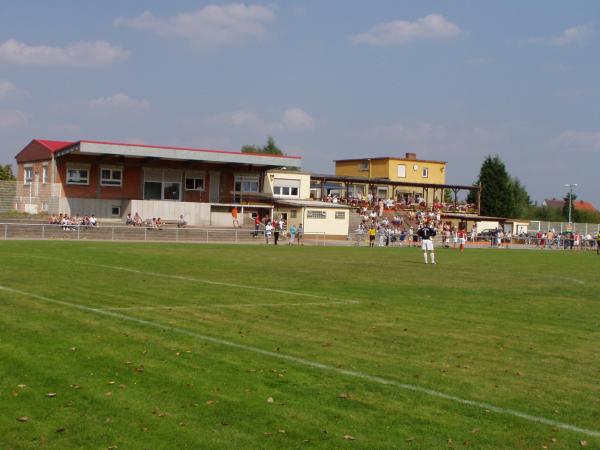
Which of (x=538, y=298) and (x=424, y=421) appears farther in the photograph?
(x=538, y=298)

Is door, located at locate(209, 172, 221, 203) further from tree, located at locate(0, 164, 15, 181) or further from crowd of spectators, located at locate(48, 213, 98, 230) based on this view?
tree, located at locate(0, 164, 15, 181)

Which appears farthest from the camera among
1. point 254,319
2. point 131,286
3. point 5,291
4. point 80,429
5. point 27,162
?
point 27,162

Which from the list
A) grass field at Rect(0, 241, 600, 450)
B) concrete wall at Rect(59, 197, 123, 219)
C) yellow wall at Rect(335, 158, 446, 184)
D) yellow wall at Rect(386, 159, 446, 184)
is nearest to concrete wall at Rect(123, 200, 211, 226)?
concrete wall at Rect(59, 197, 123, 219)

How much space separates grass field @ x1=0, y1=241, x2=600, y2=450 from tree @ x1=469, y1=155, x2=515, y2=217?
91297 millimetres

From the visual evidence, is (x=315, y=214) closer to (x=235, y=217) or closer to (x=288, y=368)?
(x=235, y=217)

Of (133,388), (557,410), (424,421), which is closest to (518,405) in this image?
(557,410)

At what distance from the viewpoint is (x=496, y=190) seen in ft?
362

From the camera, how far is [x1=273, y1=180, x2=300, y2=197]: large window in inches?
3081

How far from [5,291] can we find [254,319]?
20.3 ft

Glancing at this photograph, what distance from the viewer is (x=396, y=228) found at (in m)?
73.2

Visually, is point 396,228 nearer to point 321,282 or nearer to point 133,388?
point 321,282

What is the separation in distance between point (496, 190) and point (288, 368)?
10389cm

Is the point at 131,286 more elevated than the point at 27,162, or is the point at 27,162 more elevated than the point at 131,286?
the point at 27,162

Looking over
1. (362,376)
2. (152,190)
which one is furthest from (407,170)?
(362,376)
